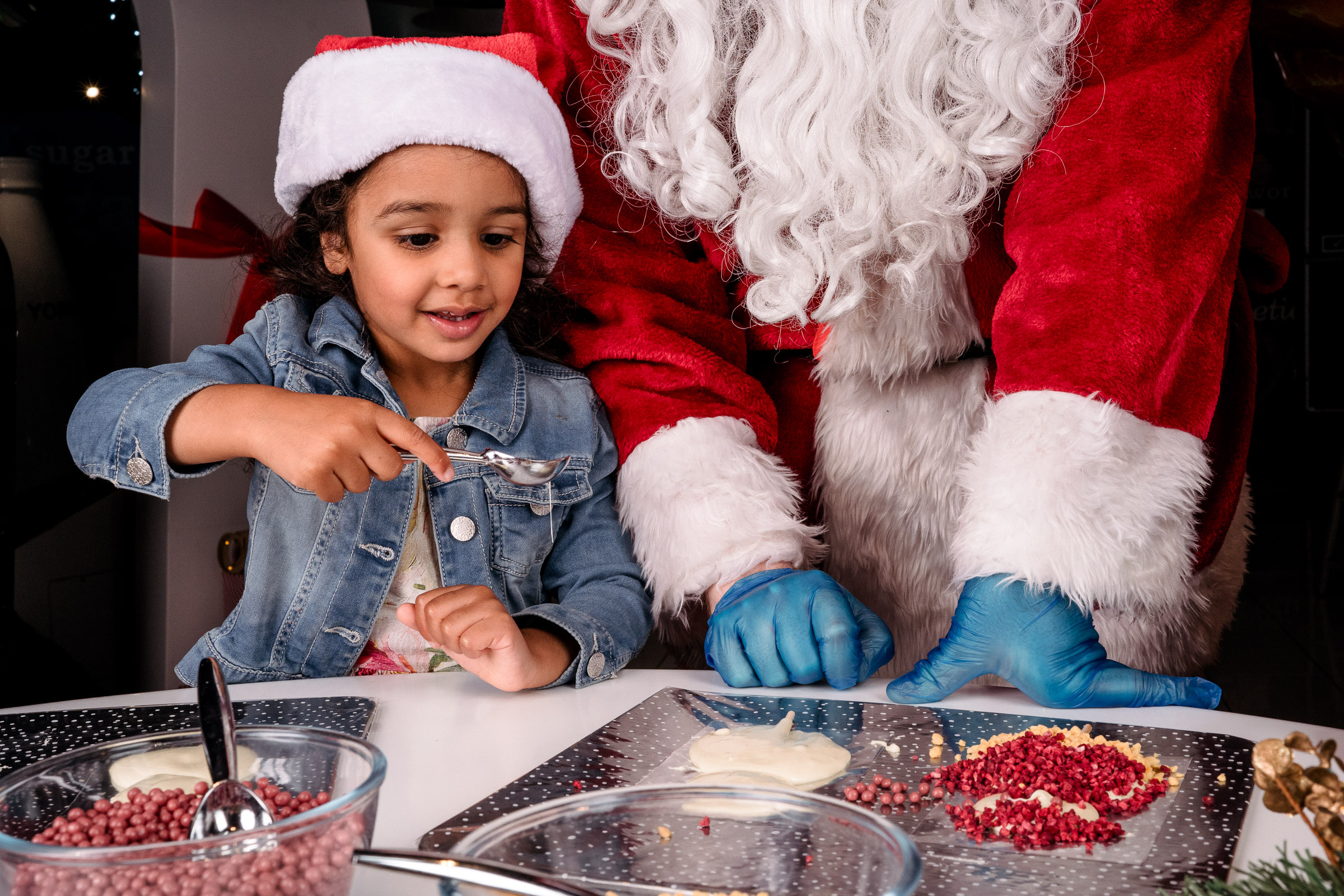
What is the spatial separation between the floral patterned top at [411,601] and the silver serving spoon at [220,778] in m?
0.65

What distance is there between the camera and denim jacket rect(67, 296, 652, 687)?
1102 millimetres

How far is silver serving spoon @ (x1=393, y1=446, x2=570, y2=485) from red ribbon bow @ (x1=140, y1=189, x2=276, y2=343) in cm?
43

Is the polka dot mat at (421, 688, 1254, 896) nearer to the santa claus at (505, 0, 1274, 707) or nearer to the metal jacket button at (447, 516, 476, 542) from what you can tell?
the santa claus at (505, 0, 1274, 707)

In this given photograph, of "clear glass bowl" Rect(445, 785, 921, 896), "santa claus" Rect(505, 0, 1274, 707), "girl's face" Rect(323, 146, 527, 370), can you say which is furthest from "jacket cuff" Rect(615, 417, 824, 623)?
"clear glass bowl" Rect(445, 785, 921, 896)

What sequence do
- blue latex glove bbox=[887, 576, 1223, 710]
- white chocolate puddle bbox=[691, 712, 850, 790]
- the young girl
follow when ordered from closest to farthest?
white chocolate puddle bbox=[691, 712, 850, 790], blue latex glove bbox=[887, 576, 1223, 710], the young girl

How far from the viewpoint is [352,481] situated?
2.98 feet

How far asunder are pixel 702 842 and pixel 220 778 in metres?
0.22

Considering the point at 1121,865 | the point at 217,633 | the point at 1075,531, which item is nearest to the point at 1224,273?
the point at 1075,531

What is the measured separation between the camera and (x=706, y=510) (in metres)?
1.03

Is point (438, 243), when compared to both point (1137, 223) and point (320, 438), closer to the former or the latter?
point (320, 438)

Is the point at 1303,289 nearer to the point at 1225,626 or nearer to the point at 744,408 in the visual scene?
the point at 1225,626

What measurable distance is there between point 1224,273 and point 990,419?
10.6 inches

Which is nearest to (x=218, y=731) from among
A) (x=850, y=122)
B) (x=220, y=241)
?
(x=850, y=122)

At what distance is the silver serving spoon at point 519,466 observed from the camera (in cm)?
106
